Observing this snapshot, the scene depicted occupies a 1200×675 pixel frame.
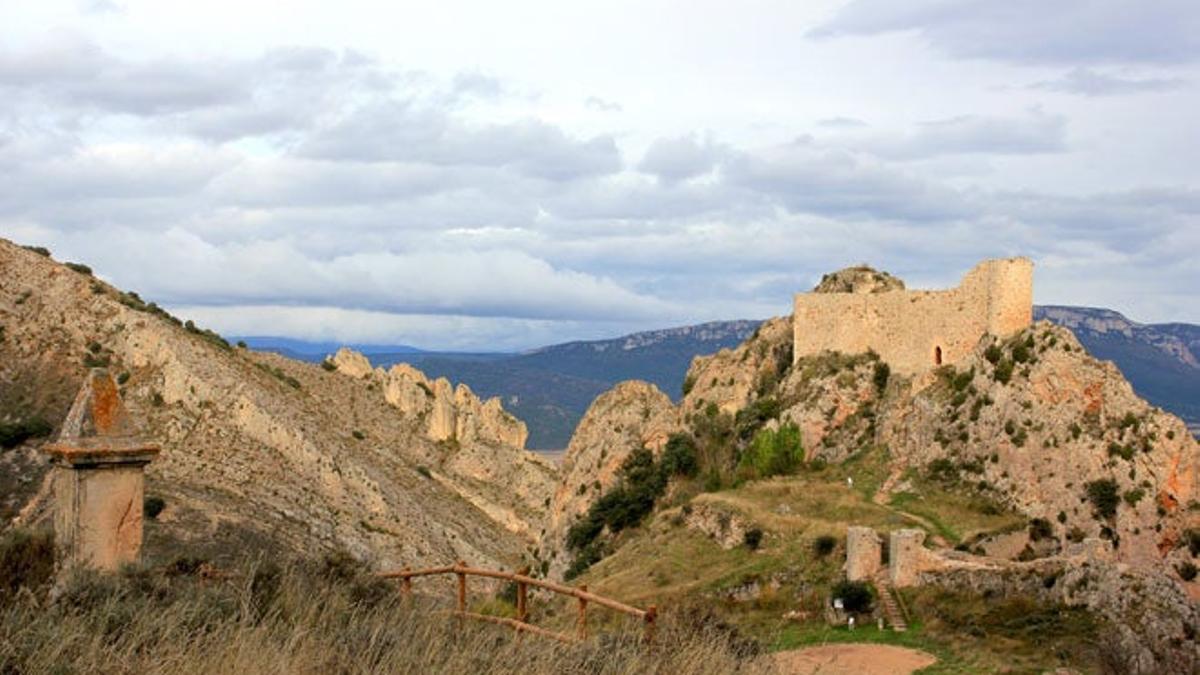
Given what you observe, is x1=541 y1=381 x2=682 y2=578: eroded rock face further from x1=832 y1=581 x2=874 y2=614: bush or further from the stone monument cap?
the stone monument cap

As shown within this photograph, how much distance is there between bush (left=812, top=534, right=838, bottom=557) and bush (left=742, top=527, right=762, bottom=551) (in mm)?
2546

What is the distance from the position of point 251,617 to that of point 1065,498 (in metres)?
31.5

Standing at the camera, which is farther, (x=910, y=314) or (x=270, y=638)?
(x=910, y=314)

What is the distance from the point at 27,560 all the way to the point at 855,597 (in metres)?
23.1

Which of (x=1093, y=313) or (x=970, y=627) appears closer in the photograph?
(x=970, y=627)

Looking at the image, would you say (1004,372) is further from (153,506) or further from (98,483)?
(98,483)

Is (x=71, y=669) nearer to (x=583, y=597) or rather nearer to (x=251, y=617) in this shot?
(x=251, y=617)

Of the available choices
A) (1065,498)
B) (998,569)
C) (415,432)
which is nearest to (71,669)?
(998,569)

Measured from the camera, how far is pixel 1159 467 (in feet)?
116

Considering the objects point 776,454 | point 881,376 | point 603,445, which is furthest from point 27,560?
point 603,445

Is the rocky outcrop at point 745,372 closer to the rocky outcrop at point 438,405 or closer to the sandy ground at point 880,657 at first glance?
the sandy ground at point 880,657

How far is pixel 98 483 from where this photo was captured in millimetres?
10258

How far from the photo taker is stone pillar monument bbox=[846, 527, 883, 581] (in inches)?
1203

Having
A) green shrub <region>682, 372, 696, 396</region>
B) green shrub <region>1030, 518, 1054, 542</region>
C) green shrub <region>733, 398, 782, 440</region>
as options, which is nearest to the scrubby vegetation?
green shrub <region>1030, 518, 1054, 542</region>
